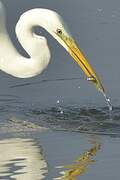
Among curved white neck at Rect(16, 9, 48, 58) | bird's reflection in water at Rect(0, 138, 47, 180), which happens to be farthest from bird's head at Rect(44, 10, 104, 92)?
bird's reflection in water at Rect(0, 138, 47, 180)

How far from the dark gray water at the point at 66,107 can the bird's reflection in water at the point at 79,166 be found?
4 centimetres

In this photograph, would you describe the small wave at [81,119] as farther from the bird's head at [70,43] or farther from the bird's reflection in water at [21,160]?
the bird's reflection in water at [21,160]

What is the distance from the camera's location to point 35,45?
8.84 m

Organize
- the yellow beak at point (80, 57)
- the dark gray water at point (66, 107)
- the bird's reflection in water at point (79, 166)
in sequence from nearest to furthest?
the bird's reflection in water at point (79, 166)
the dark gray water at point (66, 107)
the yellow beak at point (80, 57)

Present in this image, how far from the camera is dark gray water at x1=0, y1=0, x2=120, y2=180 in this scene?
7492 mm

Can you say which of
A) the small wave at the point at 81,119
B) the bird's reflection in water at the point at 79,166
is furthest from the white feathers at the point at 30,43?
the bird's reflection in water at the point at 79,166

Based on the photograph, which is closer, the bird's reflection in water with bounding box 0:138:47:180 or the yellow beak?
the bird's reflection in water with bounding box 0:138:47:180

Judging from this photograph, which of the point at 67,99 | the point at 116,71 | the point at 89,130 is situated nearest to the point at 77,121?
the point at 89,130

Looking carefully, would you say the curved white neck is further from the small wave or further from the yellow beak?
the small wave

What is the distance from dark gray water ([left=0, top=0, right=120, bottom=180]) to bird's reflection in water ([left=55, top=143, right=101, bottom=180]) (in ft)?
0.13

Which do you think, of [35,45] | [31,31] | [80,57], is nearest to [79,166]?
[80,57]

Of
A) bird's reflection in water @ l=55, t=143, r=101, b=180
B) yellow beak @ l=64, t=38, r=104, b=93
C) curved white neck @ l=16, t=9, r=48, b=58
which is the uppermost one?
curved white neck @ l=16, t=9, r=48, b=58

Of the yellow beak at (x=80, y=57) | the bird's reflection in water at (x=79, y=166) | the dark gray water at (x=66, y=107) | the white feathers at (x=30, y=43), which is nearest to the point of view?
the bird's reflection in water at (x=79, y=166)

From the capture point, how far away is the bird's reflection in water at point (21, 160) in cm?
710
